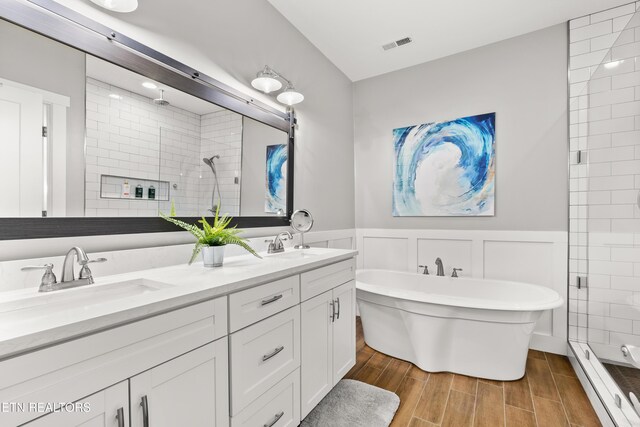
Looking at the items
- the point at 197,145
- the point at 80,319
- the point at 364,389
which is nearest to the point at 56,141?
the point at 197,145

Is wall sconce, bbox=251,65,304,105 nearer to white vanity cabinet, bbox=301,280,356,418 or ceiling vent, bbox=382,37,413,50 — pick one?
ceiling vent, bbox=382,37,413,50

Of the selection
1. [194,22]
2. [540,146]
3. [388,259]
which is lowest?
[388,259]

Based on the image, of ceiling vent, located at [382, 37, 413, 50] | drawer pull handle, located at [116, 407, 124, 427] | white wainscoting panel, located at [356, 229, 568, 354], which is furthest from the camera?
ceiling vent, located at [382, 37, 413, 50]

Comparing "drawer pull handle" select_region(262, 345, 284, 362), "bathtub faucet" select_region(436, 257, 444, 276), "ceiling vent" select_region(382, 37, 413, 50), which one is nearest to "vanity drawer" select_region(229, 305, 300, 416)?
"drawer pull handle" select_region(262, 345, 284, 362)

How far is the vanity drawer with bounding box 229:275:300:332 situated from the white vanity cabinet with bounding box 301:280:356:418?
147 millimetres

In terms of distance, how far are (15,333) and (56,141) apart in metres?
0.82

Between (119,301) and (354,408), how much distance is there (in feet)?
5.02

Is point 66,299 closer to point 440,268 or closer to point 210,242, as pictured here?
point 210,242

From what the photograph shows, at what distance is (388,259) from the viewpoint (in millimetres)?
3279

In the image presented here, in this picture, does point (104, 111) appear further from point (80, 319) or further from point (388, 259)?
point (388, 259)

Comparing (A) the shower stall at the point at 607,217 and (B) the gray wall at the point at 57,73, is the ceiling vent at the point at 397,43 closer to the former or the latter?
(A) the shower stall at the point at 607,217

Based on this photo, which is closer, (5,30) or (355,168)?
(5,30)

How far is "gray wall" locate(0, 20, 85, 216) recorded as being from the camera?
1.02 m

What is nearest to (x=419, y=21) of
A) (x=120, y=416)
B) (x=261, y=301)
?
(x=261, y=301)
